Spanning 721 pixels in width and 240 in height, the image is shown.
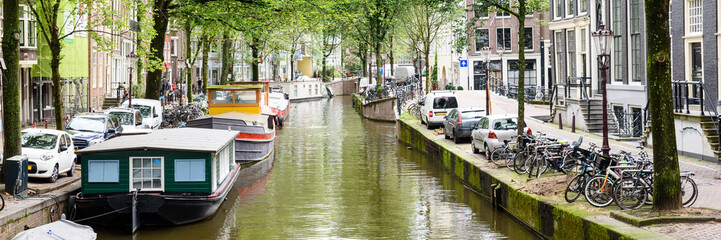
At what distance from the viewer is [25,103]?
134ft

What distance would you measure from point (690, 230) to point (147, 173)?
11933 mm

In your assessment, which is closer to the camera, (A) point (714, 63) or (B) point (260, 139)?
(A) point (714, 63)

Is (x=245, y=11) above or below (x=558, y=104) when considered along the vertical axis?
above

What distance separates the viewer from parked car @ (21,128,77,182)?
70.1 ft

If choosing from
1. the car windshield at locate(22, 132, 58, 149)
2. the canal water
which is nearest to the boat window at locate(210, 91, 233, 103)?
the canal water

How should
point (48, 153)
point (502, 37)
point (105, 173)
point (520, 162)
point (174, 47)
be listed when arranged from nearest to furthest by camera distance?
1. point (105, 173)
2. point (48, 153)
3. point (520, 162)
4. point (502, 37)
5. point (174, 47)

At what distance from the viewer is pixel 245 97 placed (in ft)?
124

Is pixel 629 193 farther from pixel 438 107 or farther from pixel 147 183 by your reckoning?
pixel 438 107

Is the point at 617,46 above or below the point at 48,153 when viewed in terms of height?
above

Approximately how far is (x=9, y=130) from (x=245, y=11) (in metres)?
13.8

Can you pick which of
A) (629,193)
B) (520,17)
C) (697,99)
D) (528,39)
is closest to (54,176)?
(520,17)

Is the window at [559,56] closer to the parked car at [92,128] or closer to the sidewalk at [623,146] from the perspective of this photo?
the sidewalk at [623,146]

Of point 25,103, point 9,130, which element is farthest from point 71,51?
point 9,130

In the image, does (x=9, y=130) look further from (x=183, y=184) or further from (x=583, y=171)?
(x=583, y=171)
